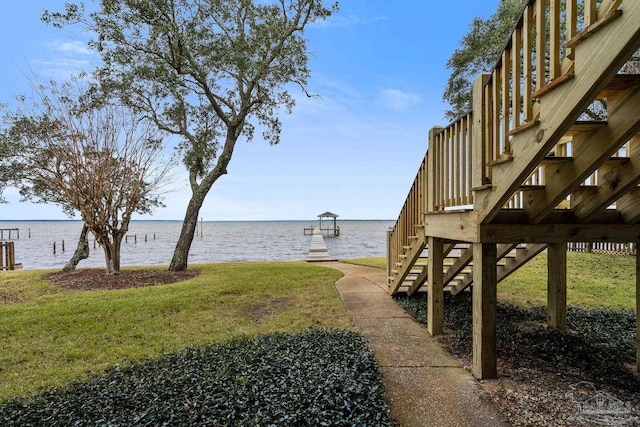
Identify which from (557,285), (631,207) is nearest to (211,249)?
(557,285)

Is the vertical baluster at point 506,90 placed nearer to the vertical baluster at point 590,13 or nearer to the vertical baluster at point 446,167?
the vertical baluster at point 590,13

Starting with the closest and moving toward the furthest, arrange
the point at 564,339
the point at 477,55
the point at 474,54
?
the point at 564,339 < the point at 477,55 < the point at 474,54

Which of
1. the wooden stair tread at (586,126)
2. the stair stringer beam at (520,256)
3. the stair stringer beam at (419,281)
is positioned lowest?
the stair stringer beam at (419,281)

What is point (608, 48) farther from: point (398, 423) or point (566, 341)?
point (566, 341)

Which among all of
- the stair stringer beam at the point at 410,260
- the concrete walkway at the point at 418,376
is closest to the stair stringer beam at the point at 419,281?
the stair stringer beam at the point at 410,260

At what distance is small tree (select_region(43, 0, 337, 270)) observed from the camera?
28.1 feet

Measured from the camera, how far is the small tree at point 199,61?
858cm

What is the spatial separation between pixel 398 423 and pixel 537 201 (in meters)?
2.24

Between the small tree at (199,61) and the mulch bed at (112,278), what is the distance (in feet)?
2.70

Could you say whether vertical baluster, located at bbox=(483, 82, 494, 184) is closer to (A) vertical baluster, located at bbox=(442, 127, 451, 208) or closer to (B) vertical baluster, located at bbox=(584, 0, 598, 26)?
(A) vertical baluster, located at bbox=(442, 127, 451, 208)

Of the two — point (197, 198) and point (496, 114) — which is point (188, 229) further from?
point (496, 114)

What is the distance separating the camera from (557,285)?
14.4 ft

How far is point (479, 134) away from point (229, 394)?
3.13 meters

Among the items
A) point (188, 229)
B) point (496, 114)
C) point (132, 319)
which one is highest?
point (496, 114)
